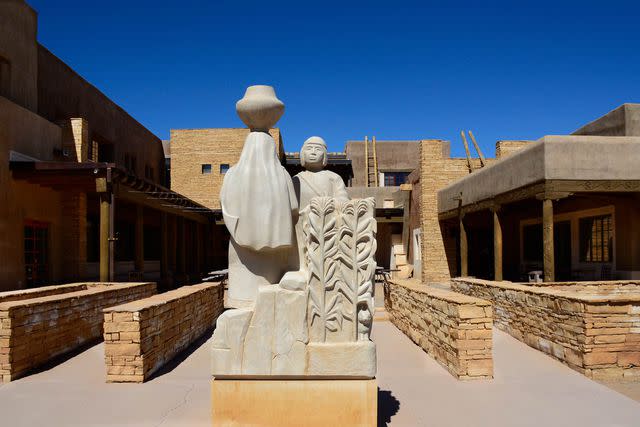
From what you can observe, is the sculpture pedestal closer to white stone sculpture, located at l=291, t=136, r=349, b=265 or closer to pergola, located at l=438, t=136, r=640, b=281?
white stone sculpture, located at l=291, t=136, r=349, b=265

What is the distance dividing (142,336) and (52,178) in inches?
293

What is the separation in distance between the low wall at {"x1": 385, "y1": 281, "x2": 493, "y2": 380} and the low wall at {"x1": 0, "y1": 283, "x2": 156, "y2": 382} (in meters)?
5.39

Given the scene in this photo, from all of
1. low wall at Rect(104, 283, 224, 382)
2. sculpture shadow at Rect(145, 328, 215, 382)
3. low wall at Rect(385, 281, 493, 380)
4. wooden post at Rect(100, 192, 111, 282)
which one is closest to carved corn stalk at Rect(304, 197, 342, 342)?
low wall at Rect(385, 281, 493, 380)

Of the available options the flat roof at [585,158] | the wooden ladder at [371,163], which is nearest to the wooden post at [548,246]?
the flat roof at [585,158]

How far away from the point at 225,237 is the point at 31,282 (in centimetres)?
1633

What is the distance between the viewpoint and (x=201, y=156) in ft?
85.8

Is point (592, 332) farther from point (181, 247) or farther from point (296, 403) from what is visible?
point (181, 247)

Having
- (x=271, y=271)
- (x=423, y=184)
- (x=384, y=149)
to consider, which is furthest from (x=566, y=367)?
(x=384, y=149)

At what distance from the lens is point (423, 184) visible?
1962 cm

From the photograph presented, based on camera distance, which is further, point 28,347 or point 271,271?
point 28,347

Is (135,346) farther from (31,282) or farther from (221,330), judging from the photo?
(31,282)

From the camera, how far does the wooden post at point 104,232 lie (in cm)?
1137

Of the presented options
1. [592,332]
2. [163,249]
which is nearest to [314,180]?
[592,332]

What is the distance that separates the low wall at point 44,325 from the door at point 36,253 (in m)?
3.41
